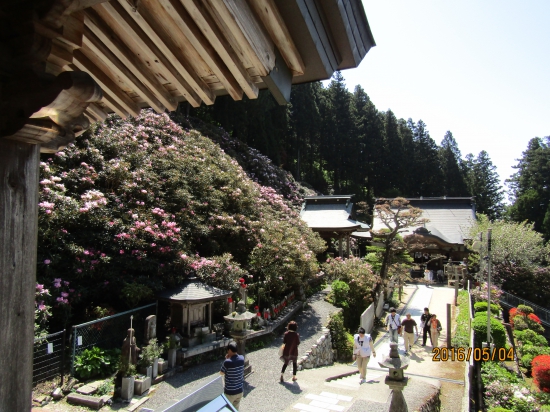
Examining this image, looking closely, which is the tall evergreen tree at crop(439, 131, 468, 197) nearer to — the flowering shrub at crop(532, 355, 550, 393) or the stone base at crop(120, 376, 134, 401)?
the flowering shrub at crop(532, 355, 550, 393)

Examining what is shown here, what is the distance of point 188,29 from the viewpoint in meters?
1.58

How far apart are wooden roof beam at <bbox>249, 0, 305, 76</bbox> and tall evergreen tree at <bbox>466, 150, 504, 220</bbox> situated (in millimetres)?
47758

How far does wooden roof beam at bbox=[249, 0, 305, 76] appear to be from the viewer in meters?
1.56

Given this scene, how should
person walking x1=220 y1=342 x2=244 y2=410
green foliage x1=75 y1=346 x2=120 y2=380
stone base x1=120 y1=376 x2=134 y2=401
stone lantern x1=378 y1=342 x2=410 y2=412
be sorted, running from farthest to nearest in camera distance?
green foliage x1=75 y1=346 x2=120 y2=380
stone base x1=120 y1=376 x2=134 y2=401
stone lantern x1=378 y1=342 x2=410 y2=412
person walking x1=220 y1=342 x2=244 y2=410

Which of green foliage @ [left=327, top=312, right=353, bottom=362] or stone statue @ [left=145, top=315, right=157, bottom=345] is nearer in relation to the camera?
stone statue @ [left=145, top=315, right=157, bottom=345]

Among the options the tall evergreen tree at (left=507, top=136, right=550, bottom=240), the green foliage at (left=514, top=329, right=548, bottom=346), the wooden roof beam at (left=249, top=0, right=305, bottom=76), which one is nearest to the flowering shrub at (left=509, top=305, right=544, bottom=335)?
the green foliage at (left=514, top=329, right=548, bottom=346)

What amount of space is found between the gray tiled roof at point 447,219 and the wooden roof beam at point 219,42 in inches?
1016

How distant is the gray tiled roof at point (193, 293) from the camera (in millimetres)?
8750

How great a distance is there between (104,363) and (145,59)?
22.9 feet

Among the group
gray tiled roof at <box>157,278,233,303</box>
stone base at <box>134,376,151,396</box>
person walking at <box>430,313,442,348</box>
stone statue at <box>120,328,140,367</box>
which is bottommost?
person walking at <box>430,313,442,348</box>

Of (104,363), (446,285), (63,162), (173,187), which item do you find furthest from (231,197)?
(446,285)

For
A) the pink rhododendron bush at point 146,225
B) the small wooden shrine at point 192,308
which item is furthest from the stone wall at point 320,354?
the small wooden shrine at point 192,308

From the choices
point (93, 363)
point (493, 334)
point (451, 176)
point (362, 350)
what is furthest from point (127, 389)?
point (451, 176)
